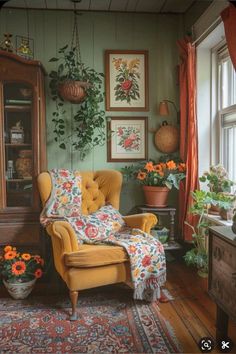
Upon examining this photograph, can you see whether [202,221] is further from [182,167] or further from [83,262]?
[83,262]

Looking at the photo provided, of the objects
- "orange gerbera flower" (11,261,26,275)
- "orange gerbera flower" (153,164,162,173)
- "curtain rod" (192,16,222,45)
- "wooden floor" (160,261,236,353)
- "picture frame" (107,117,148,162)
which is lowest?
"wooden floor" (160,261,236,353)

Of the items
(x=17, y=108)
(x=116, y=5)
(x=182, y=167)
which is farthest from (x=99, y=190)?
(x=116, y=5)

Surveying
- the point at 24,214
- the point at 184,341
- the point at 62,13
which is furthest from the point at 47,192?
the point at 62,13

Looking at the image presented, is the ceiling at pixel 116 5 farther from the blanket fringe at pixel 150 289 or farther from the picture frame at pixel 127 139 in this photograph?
the blanket fringe at pixel 150 289

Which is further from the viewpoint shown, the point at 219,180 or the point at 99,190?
the point at 99,190

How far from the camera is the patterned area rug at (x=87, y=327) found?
1.90 m

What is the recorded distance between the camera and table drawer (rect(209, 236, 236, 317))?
5.42 ft

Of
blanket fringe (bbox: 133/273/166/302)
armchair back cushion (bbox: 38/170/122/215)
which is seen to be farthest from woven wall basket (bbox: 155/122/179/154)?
blanket fringe (bbox: 133/273/166/302)

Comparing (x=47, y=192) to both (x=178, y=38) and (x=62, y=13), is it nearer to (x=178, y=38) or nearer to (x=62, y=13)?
(x=62, y=13)

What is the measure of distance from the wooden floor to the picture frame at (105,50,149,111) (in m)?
1.68

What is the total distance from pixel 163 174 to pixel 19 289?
5.10ft

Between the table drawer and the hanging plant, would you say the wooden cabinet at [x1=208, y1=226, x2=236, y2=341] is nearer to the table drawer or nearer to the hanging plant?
the table drawer

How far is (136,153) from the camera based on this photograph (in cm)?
338

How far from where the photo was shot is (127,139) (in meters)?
3.36
